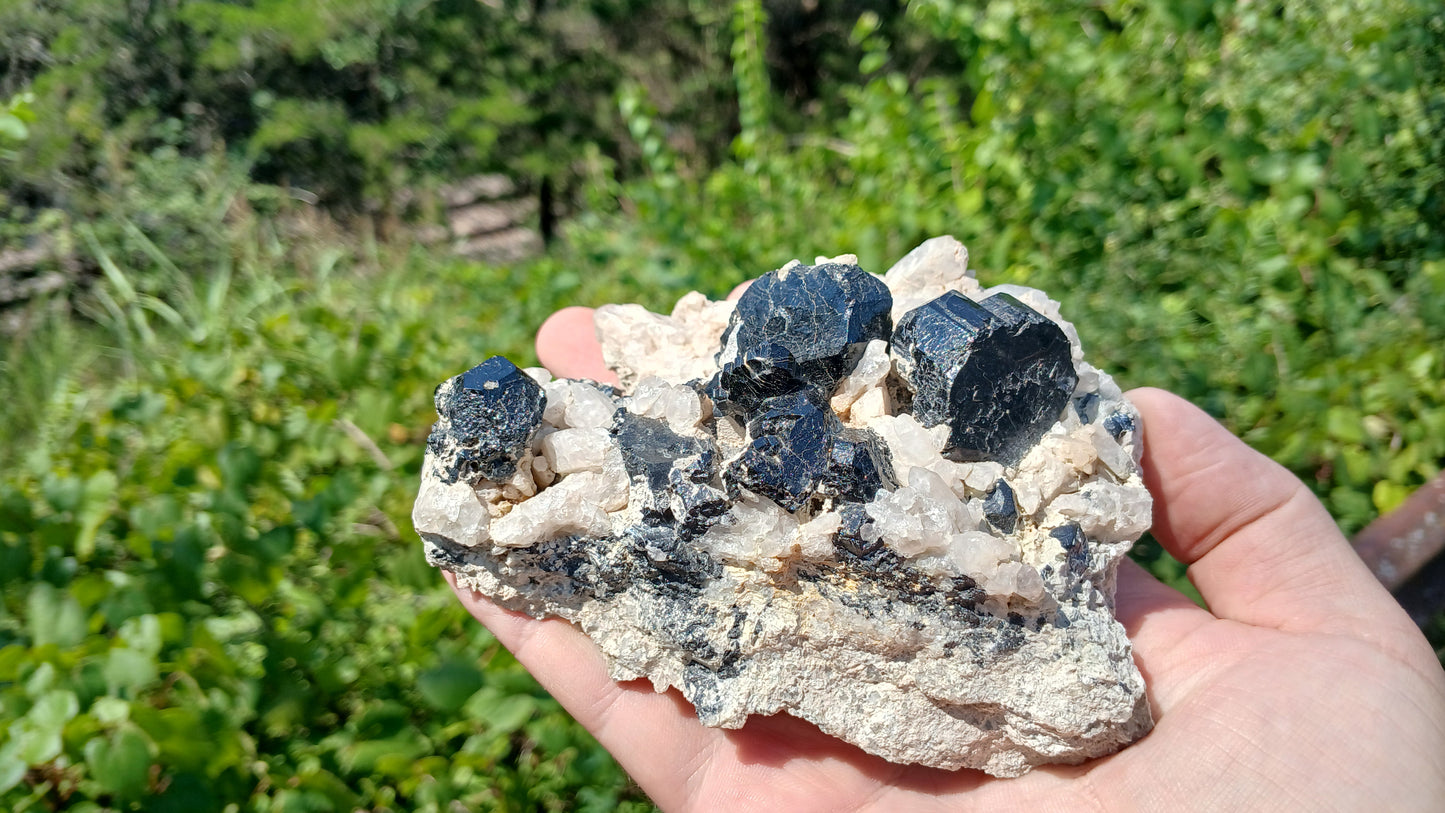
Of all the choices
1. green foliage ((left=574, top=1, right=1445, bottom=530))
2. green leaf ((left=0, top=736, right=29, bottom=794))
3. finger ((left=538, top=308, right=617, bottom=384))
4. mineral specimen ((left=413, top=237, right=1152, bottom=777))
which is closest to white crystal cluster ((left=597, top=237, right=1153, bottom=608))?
mineral specimen ((left=413, top=237, right=1152, bottom=777))

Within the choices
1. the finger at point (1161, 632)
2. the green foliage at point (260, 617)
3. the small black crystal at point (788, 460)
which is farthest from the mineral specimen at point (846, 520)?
the green foliage at point (260, 617)

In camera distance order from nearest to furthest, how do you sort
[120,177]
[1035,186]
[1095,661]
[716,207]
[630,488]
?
[1095,661] < [630,488] < [1035,186] < [716,207] < [120,177]

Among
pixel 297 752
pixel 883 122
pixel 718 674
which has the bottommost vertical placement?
pixel 297 752

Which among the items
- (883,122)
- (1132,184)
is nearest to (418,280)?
(883,122)

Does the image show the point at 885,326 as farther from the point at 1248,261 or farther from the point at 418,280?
the point at 418,280

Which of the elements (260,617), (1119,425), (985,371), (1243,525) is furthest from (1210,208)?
(260,617)

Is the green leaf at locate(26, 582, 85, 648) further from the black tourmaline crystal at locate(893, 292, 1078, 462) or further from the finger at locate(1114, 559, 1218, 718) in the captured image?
the finger at locate(1114, 559, 1218, 718)

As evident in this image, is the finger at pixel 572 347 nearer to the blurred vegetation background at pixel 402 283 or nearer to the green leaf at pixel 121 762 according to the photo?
the blurred vegetation background at pixel 402 283
